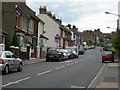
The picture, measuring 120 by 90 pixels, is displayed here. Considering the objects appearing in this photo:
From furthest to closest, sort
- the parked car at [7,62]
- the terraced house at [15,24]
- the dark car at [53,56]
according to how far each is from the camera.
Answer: the dark car at [53,56]
the terraced house at [15,24]
the parked car at [7,62]

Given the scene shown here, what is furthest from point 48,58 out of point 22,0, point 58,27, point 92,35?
point 92,35

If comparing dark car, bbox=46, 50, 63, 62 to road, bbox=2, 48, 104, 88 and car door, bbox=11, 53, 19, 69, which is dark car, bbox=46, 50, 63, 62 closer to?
road, bbox=2, 48, 104, 88

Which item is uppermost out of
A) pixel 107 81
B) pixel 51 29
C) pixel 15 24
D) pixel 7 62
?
pixel 51 29

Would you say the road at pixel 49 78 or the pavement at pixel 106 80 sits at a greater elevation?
the road at pixel 49 78

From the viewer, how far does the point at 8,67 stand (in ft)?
63.2

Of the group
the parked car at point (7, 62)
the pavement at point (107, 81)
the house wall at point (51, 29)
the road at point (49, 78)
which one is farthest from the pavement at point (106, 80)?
the house wall at point (51, 29)

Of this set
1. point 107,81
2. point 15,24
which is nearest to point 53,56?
point 15,24

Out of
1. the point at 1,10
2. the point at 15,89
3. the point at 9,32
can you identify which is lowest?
the point at 15,89

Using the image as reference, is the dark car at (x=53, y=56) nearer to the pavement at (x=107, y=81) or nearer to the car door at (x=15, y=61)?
the car door at (x=15, y=61)

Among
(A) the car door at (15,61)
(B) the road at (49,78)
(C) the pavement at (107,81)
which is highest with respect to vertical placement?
(A) the car door at (15,61)

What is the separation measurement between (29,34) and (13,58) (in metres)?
24.0

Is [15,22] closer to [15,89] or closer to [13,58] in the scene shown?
[13,58]

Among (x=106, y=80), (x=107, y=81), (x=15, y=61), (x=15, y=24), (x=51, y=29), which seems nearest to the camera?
(x=107, y=81)

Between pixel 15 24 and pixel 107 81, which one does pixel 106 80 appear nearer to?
pixel 107 81
